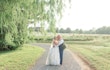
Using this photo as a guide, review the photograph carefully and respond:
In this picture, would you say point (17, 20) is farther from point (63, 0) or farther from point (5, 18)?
point (63, 0)

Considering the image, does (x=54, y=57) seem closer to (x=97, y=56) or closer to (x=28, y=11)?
(x=28, y=11)

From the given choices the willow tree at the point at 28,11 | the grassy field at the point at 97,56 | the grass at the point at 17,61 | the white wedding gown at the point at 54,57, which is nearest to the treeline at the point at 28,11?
the willow tree at the point at 28,11

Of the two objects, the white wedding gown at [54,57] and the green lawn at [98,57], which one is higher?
the white wedding gown at [54,57]

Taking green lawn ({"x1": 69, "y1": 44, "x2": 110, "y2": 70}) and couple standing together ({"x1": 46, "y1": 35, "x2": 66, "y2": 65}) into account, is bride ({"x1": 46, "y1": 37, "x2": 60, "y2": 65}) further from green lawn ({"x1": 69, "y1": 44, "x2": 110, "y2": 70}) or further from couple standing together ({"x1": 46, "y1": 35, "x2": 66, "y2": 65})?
green lawn ({"x1": 69, "y1": 44, "x2": 110, "y2": 70})

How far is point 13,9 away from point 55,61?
777 cm

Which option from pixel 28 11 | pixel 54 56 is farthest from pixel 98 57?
pixel 28 11

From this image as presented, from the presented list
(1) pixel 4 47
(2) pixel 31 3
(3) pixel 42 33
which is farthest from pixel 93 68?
(1) pixel 4 47

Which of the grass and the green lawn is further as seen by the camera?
the green lawn

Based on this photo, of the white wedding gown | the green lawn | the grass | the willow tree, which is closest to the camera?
the willow tree

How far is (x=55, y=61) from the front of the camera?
17.4 m

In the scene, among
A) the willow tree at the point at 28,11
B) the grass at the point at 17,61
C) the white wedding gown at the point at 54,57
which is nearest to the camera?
the willow tree at the point at 28,11

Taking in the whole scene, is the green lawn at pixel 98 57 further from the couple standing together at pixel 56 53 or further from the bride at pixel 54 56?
the bride at pixel 54 56

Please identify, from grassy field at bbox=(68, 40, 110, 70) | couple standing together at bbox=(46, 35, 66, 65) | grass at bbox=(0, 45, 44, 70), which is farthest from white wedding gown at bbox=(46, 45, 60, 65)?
grassy field at bbox=(68, 40, 110, 70)

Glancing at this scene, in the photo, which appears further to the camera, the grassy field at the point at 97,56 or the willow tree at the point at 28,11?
the grassy field at the point at 97,56
